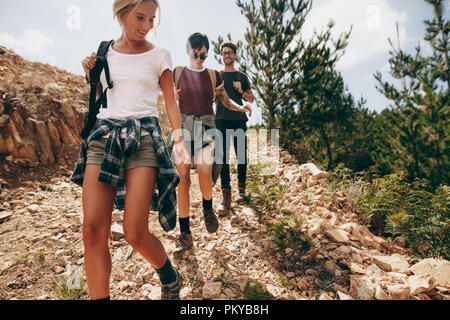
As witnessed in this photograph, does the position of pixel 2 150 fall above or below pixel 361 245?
above

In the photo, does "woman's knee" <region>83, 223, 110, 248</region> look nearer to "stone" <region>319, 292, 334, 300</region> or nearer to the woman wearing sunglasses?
the woman wearing sunglasses

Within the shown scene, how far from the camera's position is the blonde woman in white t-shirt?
1411 mm

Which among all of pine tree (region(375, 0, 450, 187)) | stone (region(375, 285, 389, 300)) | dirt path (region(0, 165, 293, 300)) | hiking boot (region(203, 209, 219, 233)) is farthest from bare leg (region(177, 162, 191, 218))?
pine tree (region(375, 0, 450, 187))

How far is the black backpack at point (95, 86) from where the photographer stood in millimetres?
1591

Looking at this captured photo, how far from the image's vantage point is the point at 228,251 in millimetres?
2605

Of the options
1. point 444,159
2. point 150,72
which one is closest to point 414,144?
point 444,159

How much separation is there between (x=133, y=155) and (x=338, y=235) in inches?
94.8

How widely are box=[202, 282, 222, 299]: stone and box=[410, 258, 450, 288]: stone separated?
1894 millimetres

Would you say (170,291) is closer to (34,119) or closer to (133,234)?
(133,234)

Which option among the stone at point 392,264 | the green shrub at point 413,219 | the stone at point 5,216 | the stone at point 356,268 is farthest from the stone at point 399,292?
the stone at point 5,216

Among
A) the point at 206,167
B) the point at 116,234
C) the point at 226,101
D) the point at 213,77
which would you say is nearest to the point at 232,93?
the point at 226,101

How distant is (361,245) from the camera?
107 inches
